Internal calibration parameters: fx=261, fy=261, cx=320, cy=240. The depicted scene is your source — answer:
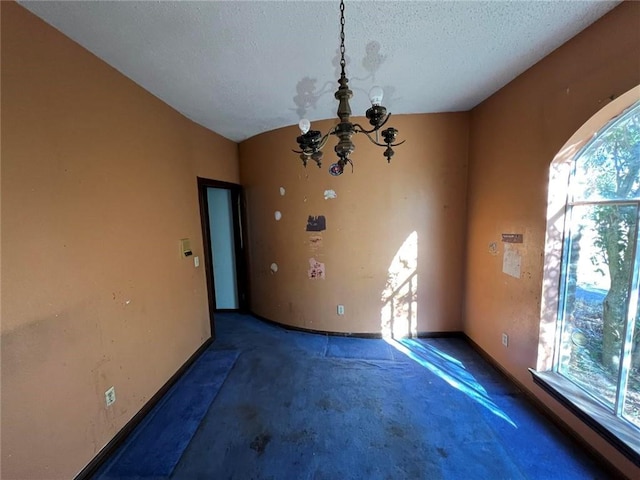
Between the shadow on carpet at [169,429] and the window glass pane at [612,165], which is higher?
the window glass pane at [612,165]

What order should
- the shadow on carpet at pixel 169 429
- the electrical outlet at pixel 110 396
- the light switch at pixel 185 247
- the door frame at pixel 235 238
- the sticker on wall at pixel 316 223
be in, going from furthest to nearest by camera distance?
the sticker on wall at pixel 316 223, the door frame at pixel 235 238, the light switch at pixel 185 247, the electrical outlet at pixel 110 396, the shadow on carpet at pixel 169 429

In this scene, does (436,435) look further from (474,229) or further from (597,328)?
(474,229)

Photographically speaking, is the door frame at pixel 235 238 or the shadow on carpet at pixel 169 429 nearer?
the shadow on carpet at pixel 169 429

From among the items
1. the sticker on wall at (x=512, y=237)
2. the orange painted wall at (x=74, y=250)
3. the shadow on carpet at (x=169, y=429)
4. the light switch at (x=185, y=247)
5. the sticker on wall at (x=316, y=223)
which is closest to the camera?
the orange painted wall at (x=74, y=250)

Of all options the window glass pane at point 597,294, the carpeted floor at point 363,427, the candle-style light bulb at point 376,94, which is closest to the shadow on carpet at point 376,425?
the carpeted floor at point 363,427

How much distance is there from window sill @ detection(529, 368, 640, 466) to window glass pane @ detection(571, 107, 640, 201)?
1.34m

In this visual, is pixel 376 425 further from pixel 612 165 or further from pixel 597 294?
pixel 612 165

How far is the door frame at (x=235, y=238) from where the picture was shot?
3139mm

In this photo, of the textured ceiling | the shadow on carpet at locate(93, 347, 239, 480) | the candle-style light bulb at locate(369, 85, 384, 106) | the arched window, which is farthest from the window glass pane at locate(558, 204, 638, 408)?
the shadow on carpet at locate(93, 347, 239, 480)

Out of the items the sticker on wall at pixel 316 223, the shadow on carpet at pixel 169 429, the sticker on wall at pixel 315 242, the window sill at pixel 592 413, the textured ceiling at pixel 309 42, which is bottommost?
the shadow on carpet at pixel 169 429

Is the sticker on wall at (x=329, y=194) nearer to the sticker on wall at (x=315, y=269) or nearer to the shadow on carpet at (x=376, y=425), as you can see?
the sticker on wall at (x=315, y=269)

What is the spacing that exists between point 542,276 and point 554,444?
1132mm

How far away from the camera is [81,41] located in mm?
1590

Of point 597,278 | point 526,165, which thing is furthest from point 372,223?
point 597,278
